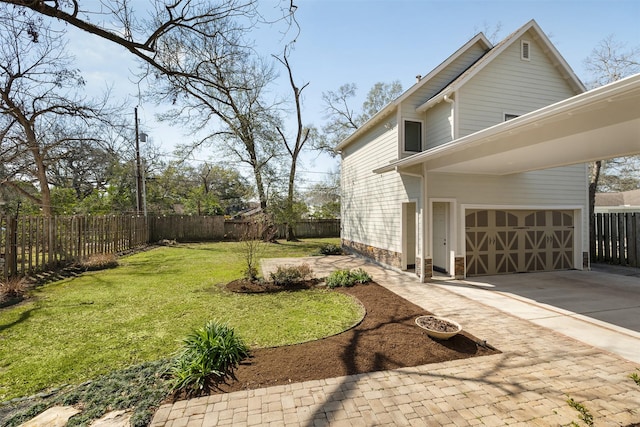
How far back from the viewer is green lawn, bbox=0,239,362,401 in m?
3.58

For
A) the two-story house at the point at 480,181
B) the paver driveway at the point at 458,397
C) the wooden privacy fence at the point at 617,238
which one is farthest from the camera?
the wooden privacy fence at the point at 617,238

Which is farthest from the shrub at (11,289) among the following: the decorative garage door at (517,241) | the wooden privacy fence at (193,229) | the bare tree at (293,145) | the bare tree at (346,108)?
the bare tree at (346,108)

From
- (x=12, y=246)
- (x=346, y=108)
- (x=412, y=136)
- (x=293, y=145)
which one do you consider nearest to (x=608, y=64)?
(x=412, y=136)

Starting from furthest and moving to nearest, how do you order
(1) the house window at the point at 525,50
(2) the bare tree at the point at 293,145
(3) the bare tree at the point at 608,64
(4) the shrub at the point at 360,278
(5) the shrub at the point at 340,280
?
(2) the bare tree at the point at 293,145 < (3) the bare tree at the point at 608,64 < (1) the house window at the point at 525,50 < (4) the shrub at the point at 360,278 < (5) the shrub at the point at 340,280

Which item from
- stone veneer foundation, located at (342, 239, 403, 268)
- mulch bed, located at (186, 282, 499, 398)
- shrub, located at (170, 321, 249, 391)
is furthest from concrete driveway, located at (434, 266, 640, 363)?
shrub, located at (170, 321, 249, 391)

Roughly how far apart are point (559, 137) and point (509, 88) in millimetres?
5258

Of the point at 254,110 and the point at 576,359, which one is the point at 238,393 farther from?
A: the point at 254,110

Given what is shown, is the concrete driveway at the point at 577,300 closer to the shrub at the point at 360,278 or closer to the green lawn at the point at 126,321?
the shrub at the point at 360,278

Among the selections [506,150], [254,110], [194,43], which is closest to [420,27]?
[506,150]

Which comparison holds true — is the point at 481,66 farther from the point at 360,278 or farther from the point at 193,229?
the point at 193,229

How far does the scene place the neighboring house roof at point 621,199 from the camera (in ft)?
70.9

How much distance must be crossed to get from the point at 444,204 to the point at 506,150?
11.1 feet

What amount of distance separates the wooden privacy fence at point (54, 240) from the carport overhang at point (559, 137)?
972cm

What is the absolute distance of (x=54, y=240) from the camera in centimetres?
870
